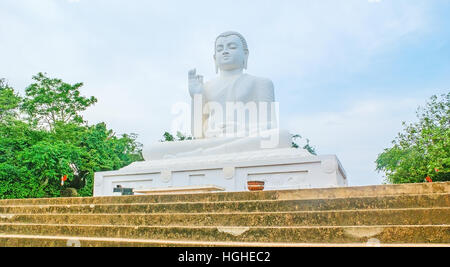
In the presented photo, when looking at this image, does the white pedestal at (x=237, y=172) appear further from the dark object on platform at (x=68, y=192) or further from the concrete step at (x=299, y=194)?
the dark object on platform at (x=68, y=192)

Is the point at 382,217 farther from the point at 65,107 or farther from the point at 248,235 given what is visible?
the point at 65,107

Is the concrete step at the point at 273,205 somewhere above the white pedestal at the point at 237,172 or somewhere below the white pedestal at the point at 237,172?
below

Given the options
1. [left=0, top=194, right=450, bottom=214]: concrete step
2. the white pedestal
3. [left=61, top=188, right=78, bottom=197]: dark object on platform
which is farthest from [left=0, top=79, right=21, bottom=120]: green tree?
[left=0, top=194, right=450, bottom=214]: concrete step

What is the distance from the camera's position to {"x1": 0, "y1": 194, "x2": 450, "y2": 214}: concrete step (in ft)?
12.1

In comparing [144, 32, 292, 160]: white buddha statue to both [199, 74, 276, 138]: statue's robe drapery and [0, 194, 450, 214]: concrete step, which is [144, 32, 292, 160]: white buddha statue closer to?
[199, 74, 276, 138]: statue's robe drapery

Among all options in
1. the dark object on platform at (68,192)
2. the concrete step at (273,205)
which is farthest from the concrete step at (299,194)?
the dark object on platform at (68,192)

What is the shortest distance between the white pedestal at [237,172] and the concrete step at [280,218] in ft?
9.43

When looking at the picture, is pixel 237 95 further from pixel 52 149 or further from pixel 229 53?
pixel 52 149

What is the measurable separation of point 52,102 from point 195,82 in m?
11.6

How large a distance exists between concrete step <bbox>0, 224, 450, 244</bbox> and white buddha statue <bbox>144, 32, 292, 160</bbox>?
4337 mm

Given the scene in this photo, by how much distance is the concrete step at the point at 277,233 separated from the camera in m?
3.15

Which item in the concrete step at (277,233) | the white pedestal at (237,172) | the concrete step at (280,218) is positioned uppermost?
the white pedestal at (237,172)
